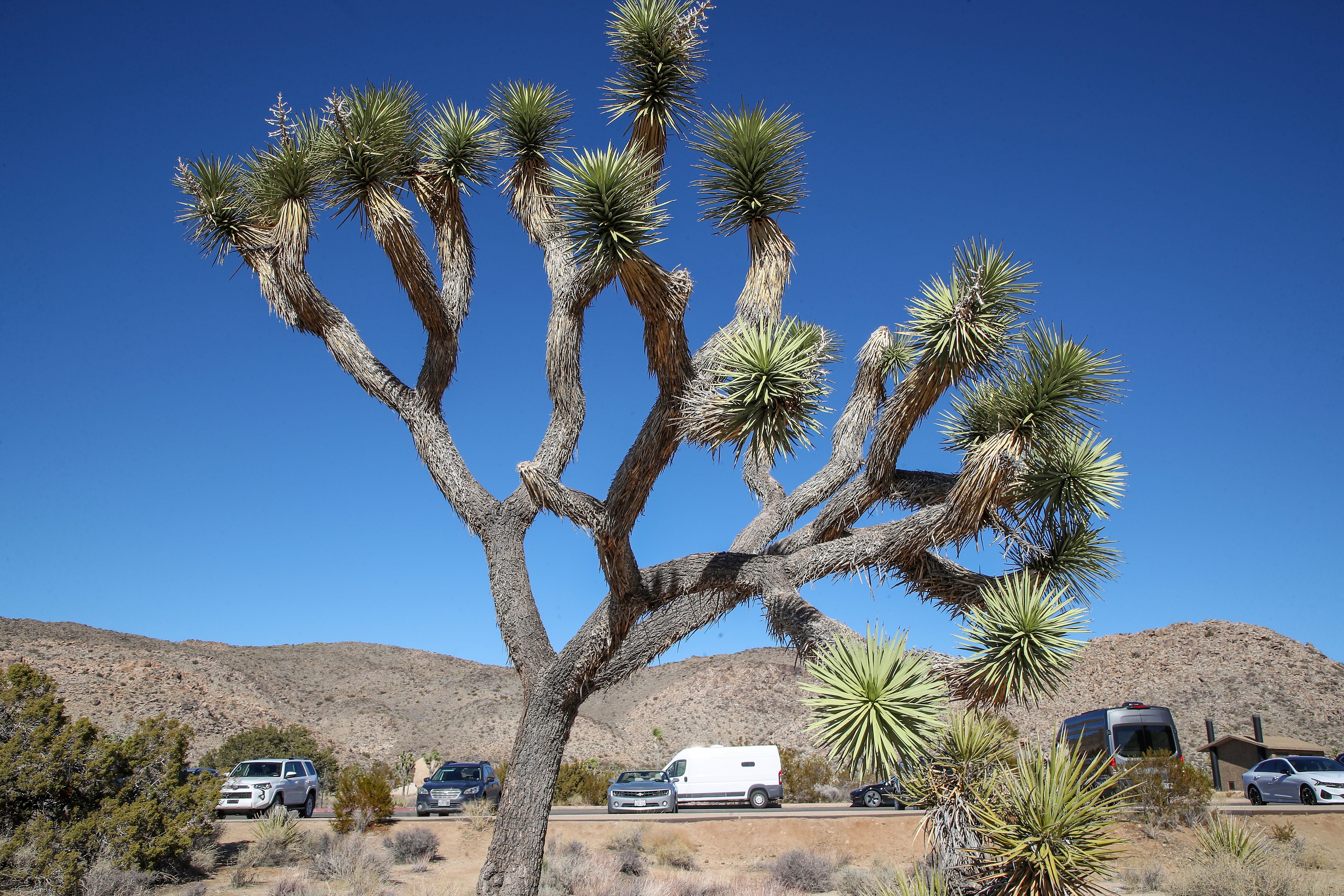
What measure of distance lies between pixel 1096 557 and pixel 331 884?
1159 cm

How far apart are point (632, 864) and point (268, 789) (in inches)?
369

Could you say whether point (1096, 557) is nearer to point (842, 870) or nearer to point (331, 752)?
point (842, 870)

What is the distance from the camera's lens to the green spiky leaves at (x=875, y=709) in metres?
5.79

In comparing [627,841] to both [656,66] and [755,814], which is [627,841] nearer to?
[755,814]

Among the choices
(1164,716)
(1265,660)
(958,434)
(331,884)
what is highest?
(1265,660)

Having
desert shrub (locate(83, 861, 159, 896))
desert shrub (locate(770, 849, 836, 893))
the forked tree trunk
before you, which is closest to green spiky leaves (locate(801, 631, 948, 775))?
the forked tree trunk

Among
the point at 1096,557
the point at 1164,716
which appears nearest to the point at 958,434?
the point at 1096,557

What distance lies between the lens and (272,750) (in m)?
31.6

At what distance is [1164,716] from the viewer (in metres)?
21.3

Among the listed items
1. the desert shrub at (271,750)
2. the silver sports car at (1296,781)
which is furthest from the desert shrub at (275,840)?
the silver sports car at (1296,781)

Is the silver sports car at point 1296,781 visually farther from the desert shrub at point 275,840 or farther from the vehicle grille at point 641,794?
the desert shrub at point 275,840

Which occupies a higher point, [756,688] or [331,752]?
[756,688]

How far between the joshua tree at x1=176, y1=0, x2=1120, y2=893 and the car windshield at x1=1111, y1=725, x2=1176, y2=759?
50.1ft

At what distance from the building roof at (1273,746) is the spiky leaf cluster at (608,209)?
3218 cm
